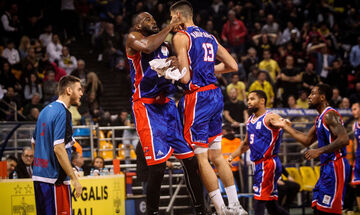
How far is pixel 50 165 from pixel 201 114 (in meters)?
2.03

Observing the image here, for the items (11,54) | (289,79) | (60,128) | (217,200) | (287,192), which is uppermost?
(11,54)

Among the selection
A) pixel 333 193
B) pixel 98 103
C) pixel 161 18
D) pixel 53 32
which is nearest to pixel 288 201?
pixel 333 193

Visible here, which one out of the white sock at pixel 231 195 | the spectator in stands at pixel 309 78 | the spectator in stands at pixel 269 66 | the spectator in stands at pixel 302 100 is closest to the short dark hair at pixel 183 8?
the white sock at pixel 231 195

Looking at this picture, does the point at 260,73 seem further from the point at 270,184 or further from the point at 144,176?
the point at 270,184

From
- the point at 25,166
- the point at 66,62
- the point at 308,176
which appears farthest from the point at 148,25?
the point at 66,62

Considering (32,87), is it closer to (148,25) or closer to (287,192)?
(287,192)

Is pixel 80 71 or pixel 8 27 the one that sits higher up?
pixel 8 27

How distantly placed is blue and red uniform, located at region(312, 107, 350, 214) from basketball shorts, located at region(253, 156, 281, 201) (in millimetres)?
778

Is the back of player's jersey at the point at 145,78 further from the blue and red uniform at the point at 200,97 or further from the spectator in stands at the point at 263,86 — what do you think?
the spectator in stands at the point at 263,86

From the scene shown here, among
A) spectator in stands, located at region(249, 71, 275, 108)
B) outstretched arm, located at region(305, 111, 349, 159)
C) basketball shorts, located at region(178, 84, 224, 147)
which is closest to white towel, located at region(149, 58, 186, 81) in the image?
basketball shorts, located at region(178, 84, 224, 147)

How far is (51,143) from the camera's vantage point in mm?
6031

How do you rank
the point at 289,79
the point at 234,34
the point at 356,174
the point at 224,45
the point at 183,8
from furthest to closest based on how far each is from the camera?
the point at 234,34
the point at 224,45
the point at 289,79
the point at 356,174
the point at 183,8

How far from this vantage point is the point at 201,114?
6871 millimetres

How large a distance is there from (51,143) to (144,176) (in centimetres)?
474
